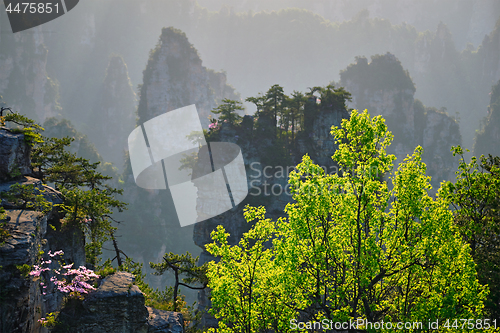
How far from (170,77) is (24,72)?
107 feet

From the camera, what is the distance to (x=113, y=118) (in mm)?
81812

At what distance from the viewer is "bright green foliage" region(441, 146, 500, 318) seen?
31.5 feet

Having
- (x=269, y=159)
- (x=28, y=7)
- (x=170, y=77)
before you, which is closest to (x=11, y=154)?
(x=269, y=159)

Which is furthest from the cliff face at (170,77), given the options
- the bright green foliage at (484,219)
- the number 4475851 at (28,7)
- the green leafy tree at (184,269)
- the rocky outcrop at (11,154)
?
the bright green foliage at (484,219)

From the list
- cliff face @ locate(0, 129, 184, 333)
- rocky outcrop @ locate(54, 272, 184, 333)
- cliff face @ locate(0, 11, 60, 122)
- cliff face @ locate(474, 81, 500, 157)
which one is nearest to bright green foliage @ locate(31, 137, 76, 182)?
cliff face @ locate(0, 129, 184, 333)

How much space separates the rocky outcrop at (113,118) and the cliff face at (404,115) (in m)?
62.6

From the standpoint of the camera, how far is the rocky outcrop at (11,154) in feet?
31.7

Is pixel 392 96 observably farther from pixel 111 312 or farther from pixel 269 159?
pixel 111 312

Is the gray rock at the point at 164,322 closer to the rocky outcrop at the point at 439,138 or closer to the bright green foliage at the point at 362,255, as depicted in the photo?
the bright green foliage at the point at 362,255

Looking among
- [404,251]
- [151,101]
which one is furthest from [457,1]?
[404,251]

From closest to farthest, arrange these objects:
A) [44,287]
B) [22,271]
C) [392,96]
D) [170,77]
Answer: [22,271], [44,287], [392,96], [170,77]

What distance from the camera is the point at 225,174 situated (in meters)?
29.7

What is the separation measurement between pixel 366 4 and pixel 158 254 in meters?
147

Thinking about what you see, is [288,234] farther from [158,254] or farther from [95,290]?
[158,254]
